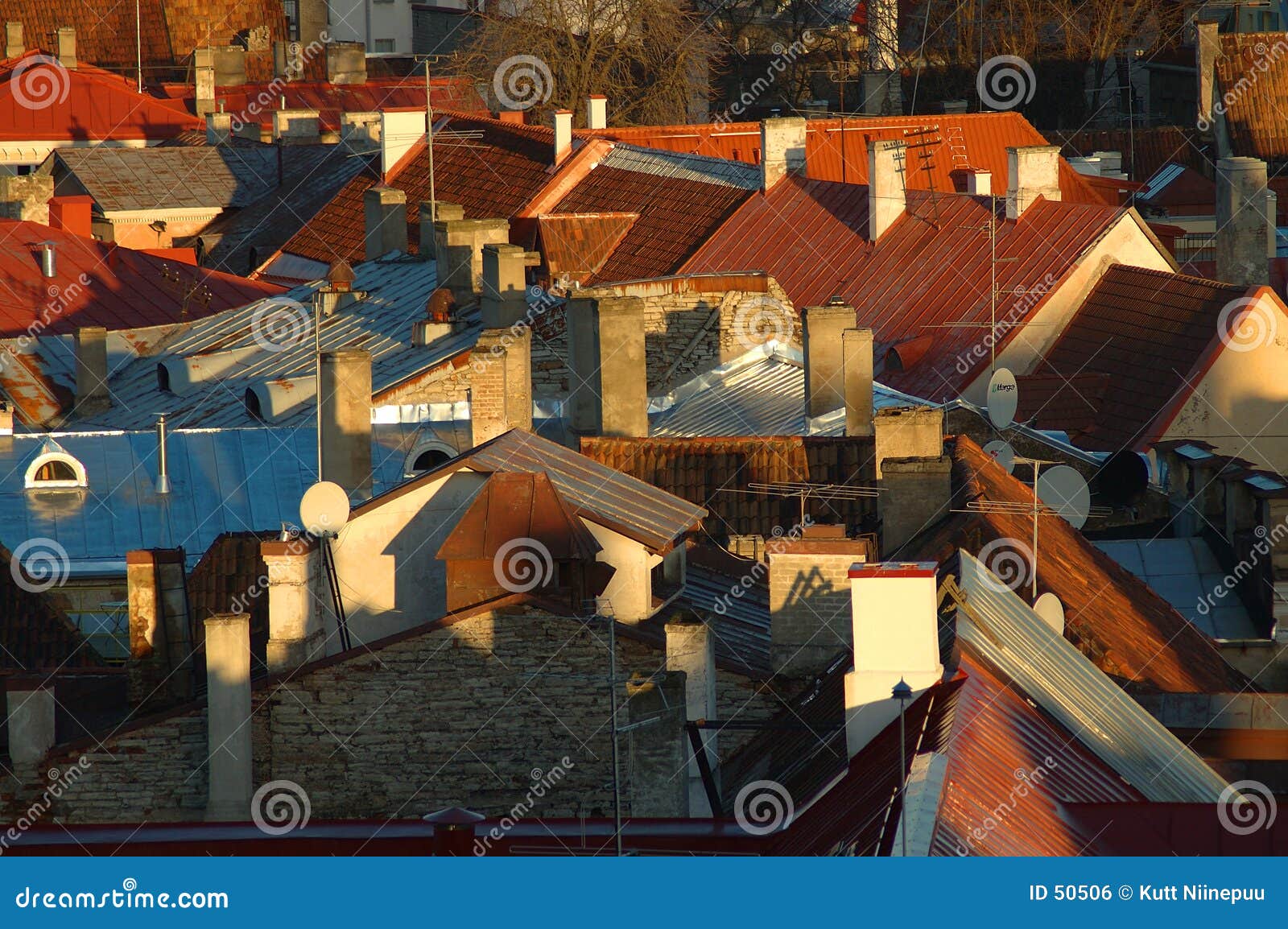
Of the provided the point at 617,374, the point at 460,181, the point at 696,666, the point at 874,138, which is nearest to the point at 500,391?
the point at 617,374

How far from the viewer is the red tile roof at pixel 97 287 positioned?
39281 millimetres

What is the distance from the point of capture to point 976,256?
37.3m

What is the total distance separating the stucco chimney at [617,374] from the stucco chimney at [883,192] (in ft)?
35.9

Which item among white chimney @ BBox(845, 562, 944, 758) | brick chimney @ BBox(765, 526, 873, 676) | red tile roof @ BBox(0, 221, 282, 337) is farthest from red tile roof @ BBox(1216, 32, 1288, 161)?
white chimney @ BBox(845, 562, 944, 758)

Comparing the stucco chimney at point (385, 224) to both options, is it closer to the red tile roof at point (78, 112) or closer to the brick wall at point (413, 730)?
the brick wall at point (413, 730)

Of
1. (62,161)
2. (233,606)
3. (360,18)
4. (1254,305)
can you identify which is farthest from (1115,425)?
(360,18)

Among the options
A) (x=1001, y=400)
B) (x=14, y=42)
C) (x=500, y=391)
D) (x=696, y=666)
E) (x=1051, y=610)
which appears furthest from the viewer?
(x=14, y=42)

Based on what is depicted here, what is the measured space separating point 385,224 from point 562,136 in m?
8.48

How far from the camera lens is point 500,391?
90.5 feet

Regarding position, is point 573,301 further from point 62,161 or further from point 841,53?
point 841,53

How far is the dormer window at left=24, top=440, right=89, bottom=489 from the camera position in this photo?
1091 inches

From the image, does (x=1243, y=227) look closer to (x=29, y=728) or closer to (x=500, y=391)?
(x=500, y=391)

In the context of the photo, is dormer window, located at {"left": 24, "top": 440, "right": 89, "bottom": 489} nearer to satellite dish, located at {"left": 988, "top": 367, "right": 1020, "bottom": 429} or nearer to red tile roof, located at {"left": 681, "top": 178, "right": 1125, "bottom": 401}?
satellite dish, located at {"left": 988, "top": 367, "right": 1020, "bottom": 429}

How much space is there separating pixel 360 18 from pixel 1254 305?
49.9m
